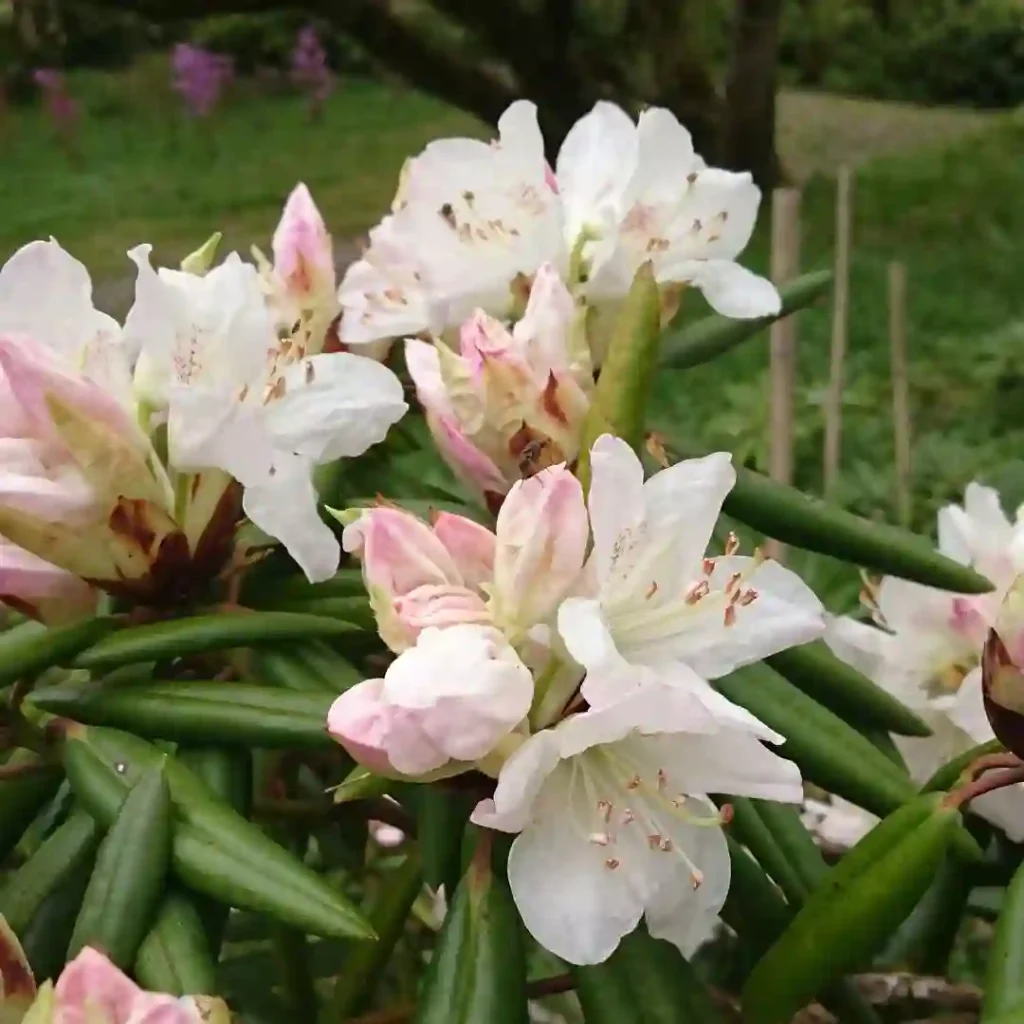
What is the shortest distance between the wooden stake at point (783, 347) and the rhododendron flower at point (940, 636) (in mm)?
355

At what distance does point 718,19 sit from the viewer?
4.52 m

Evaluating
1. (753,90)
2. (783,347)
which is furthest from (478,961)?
(753,90)

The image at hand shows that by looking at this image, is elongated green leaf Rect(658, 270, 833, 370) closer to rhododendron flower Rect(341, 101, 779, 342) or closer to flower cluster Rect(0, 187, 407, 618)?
rhododendron flower Rect(341, 101, 779, 342)

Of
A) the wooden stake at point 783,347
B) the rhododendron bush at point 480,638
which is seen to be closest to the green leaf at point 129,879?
the rhododendron bush at point 480,638

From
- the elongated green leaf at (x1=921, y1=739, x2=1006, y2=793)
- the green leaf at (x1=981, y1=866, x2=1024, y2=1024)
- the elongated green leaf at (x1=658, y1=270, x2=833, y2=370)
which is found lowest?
the green leaf at (x1=981, y1=866, x2=1024, y2=1024)

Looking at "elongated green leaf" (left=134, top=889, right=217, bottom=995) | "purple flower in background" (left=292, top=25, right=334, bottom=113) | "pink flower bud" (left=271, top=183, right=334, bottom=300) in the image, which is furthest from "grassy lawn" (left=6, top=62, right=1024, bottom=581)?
"elongated green leaf" (left=134, top=889, right=217, bottom=995)

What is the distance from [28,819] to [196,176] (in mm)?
4830

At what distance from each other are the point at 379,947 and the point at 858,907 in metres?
0.21

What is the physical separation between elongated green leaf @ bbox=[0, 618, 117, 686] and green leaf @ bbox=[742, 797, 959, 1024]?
0.24 m

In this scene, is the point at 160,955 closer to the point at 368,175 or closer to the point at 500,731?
the point at 500,731

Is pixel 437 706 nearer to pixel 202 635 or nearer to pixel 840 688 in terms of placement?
pixel 202 635

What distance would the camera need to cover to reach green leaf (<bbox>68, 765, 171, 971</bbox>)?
1.21 ft

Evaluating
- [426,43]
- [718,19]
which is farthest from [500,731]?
[718,19]

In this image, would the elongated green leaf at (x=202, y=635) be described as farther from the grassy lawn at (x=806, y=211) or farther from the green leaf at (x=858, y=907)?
the grassy lawn at (x=806, y=211)
